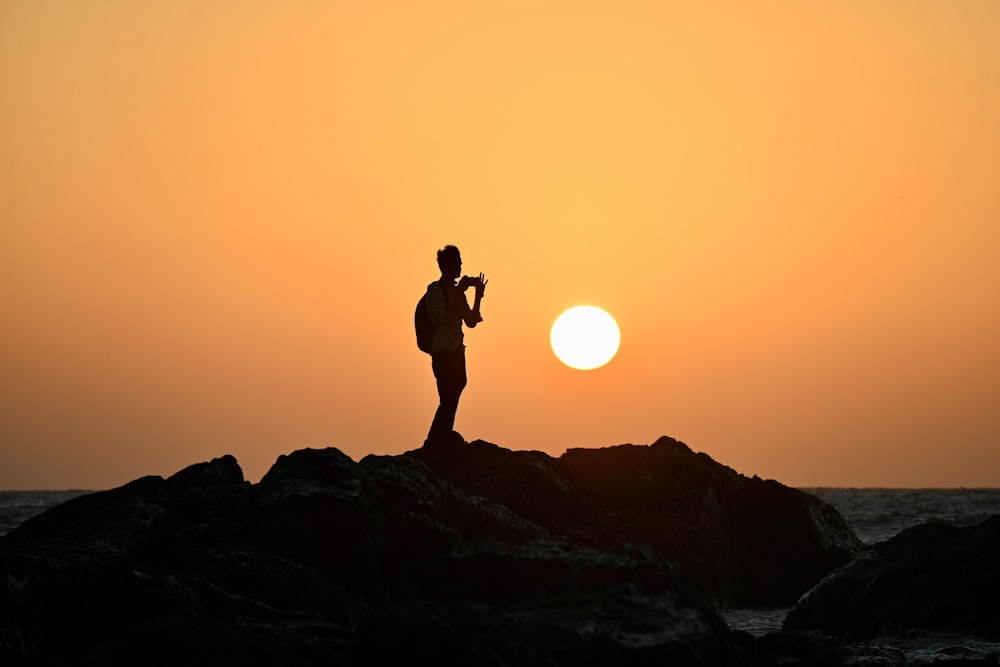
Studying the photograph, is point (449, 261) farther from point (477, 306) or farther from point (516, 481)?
point (516, 481)

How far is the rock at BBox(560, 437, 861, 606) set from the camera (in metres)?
17.9

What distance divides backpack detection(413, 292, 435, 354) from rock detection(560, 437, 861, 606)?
3690 mm

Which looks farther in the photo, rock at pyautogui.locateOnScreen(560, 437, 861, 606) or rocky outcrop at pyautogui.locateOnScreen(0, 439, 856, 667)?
rock at pyautogui.locateOnScreen(560, 437, 861, 606)

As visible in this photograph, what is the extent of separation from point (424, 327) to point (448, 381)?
727 millimetres

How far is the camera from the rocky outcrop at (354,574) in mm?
8570

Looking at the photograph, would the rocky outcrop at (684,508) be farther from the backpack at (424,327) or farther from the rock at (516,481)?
the backpack at (424,327)

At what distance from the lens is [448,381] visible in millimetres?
15461

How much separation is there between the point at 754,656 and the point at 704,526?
866cm

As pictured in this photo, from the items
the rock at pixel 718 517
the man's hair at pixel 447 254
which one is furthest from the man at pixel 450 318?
the rock at pixel 718 517

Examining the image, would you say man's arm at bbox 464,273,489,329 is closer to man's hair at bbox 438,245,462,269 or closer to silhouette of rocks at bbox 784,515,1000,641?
man's hair at bbox 438,245,462,269

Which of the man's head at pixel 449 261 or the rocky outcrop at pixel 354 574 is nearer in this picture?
the rocky outcrop at pixel 354 574

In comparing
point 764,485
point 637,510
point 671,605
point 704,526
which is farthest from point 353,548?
point 764,485

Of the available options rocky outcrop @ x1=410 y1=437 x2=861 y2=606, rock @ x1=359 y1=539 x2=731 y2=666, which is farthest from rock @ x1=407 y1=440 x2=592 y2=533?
rock @ x1=359 y1=539 x2=731 y2=666

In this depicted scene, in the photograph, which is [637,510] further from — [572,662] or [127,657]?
[127,657]
